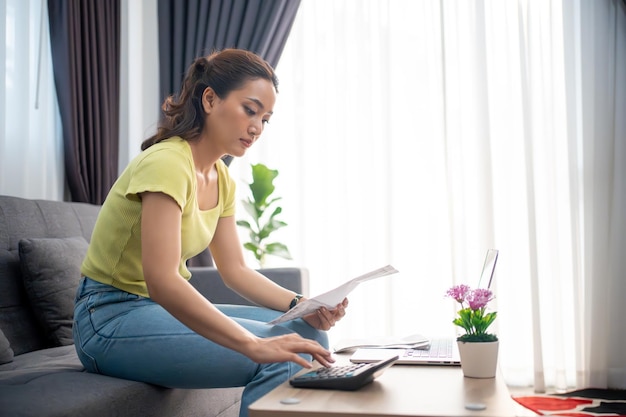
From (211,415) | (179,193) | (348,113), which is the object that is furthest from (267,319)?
(348,113)

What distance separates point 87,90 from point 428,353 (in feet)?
7.08

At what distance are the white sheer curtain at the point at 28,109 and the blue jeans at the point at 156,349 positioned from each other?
1399 mm

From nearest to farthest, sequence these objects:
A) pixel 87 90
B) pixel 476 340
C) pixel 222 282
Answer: pixel 476 340 → pixel 222 282 → pixel 87 90

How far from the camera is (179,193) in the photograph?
4.41 feet

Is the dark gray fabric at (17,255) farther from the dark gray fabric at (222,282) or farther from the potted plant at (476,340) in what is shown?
the potted plant at (476,340)

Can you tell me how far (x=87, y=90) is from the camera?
304 cm

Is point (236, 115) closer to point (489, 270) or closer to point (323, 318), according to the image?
point (323, 318)

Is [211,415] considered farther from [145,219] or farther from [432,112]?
[432,112]

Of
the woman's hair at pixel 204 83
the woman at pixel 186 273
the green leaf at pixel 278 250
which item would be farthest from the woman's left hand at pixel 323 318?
the green leaf at pixel 278 250

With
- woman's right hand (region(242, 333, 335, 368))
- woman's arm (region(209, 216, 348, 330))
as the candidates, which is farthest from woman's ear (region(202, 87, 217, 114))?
woman's right hand (region(242, 333, 335, 368))

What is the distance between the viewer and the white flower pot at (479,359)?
1274mm

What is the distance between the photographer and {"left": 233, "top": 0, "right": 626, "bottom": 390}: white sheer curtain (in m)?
3.11

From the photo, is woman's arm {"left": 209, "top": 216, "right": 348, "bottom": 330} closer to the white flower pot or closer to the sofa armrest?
the white flower pot

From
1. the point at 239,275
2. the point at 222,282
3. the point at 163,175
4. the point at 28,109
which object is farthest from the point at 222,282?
the point at 163,175
